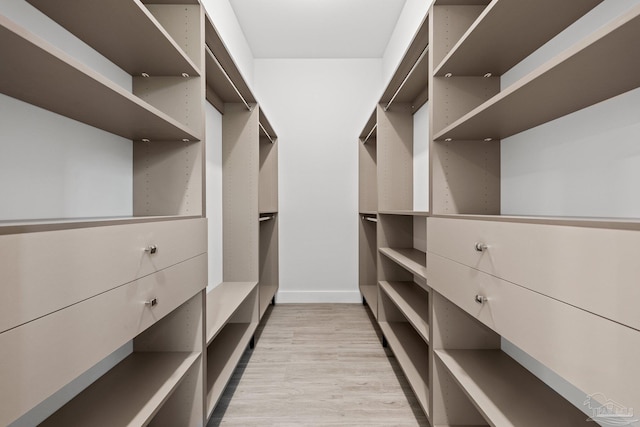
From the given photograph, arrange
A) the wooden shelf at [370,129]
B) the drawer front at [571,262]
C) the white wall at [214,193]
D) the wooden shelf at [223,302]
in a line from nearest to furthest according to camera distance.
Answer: the drawer front at [571,262]
the wooden shelf at [223,302]
the white wall at [214,193]
the wooden shelf at [370,129]

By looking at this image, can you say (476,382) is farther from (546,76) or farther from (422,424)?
(546,76)

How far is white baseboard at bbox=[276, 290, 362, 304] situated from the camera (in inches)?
147

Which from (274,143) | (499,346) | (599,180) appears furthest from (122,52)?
(274,143)

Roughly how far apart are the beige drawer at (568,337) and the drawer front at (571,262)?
2 centimetres

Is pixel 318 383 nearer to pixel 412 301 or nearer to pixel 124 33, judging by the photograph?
pixel 412 301

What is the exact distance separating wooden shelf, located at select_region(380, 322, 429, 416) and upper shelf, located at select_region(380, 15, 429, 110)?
65.9 inches

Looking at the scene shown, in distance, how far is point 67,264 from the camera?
2.26ft

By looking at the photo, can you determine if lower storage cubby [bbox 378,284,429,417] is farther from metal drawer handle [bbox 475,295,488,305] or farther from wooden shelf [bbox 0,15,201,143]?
wooden shelf [bbox 0,15,201,143]

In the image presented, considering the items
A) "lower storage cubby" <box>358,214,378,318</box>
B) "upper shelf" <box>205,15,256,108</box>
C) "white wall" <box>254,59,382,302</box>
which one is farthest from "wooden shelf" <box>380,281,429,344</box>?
"upper shelf" <box>205,15,256,108</box>

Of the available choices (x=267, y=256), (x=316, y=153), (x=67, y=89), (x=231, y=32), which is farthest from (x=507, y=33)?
(x=267, y=256)

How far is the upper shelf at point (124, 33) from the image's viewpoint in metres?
0.98

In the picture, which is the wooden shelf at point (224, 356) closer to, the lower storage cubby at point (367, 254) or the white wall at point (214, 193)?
Answer: the white wall at point (214, 193)

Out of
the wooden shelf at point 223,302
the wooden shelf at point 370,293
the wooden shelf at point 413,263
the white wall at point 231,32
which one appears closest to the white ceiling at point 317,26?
the white wall at point 231,32

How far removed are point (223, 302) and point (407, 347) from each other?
1234mm
